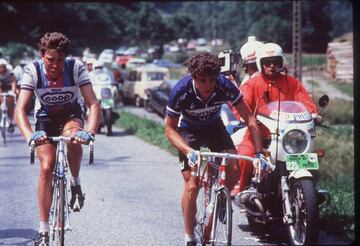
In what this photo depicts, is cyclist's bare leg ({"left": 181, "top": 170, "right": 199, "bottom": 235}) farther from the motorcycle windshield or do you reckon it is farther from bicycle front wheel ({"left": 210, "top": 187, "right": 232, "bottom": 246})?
the motorcycle windshield

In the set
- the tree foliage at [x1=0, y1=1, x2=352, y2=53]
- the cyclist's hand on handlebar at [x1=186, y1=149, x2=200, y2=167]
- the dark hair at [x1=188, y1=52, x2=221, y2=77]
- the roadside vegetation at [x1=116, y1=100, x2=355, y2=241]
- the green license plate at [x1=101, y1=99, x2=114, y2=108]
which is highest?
the tree foliage at [x1=0, y1=1, x2=352, y2=53]

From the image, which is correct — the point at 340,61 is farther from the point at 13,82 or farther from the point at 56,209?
the point at 56,209

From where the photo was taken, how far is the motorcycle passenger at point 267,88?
7078 mm

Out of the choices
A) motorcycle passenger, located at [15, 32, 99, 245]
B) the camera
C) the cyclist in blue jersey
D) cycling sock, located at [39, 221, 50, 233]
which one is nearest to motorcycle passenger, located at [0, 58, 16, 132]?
the camera

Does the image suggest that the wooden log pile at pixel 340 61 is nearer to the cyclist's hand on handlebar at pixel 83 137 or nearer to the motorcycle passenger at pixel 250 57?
the motorcycle passenger at pixel 250 57

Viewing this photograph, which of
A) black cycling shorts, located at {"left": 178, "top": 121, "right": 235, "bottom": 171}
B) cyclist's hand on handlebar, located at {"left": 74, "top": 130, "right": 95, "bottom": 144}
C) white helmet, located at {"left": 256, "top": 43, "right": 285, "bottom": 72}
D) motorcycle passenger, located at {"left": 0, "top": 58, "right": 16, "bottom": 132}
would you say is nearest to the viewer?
cyclist's hand on handlebar, located at {"left": 74, "top": 130, "right": 95, "bottom": 144}

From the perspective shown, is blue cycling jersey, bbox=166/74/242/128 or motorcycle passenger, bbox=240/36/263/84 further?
motorcycle passenger, bbox=240/36/263/84

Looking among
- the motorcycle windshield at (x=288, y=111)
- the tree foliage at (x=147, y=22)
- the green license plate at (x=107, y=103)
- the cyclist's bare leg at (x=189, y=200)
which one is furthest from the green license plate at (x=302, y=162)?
the green license plate at (x=107, y=103)

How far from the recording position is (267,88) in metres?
7.16

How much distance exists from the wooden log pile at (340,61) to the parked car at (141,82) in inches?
872

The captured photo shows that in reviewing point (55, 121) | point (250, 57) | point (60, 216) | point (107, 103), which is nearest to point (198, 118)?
point (55, 121)

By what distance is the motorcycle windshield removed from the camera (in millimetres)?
6617

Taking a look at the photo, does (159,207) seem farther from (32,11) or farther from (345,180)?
(32,11)

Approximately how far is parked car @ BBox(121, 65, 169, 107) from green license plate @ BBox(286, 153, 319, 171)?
24283 millimetres
